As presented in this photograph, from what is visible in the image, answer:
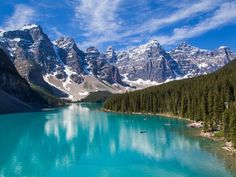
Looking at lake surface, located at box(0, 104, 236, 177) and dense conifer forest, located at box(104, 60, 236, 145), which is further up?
dense conifer forest, located at box(104, 60, 236, 145)

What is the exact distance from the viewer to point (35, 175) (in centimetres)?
5566

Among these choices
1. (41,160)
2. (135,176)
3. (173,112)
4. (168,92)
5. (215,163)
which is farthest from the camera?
(168,92)

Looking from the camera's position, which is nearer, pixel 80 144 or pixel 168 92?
pixel 80 144

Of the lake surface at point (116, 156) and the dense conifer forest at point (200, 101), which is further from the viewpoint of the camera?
the dense conifer forest at point (200, 101)

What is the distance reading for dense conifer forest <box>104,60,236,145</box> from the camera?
87.8m

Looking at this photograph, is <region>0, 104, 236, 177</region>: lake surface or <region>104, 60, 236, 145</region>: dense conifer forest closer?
<region>0, 104, 236, 177</region>: lake surface

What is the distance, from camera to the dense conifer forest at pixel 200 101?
87.8m

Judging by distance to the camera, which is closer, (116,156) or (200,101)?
(116,156)

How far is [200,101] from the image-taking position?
129 metres

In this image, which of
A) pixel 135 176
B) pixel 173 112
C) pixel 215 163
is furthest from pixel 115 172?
pixel 173 112

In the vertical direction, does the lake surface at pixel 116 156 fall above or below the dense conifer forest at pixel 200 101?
below

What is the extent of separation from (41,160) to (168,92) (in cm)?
11439

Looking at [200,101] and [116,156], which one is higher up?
[200,101]

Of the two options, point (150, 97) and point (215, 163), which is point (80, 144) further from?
point (150, 97)
